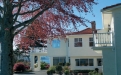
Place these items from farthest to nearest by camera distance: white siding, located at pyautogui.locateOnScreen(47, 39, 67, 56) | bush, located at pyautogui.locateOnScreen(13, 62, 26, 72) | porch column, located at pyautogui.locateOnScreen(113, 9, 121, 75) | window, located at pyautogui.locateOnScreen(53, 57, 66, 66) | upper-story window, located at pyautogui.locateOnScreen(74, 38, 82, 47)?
bush, located at pyautogui.locateOnScreen(13, 62, 26, 72) < window, located at pyautogui.locateOnScreen(53, 57, 66, 66) < white siding, located at pyautogui.locateOnScreen(47, 39, 67, 56) < upper-story window, located at pyautogui.locateOnScreen(74, 38, 82, 47) < porch column, located at pyautogui.locateOnScreen(113, 9, 121, 75)

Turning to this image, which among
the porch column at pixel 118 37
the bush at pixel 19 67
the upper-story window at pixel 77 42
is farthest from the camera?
the bush at pixel 19 67

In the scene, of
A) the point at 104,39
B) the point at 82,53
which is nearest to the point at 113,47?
the point at 104,39

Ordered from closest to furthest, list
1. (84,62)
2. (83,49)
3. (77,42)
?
1. (83,49)
2. (84,62)
3. (77,42)

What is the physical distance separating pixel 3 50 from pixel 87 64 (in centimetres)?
2795

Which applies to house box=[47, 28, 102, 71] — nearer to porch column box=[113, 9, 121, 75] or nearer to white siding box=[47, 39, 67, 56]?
white siding box=[47, 39, 67, 56]

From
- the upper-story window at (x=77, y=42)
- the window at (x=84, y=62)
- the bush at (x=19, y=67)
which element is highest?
the upper-story window at (x=77, y=42)

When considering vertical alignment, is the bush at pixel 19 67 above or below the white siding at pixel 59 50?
below

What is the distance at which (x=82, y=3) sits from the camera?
10938 millimetres

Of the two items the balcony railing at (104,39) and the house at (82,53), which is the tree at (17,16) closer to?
the balcony railing at (104,39)

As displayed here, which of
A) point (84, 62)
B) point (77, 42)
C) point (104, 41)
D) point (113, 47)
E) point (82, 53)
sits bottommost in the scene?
point (84, 62)

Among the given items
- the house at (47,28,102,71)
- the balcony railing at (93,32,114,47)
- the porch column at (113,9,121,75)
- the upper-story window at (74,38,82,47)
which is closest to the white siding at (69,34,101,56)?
the house at (47,28,102,71)

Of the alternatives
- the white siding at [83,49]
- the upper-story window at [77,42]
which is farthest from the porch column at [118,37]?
the upper-story window at [77,42]

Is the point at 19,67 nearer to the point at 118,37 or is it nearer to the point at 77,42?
the point at 77,42

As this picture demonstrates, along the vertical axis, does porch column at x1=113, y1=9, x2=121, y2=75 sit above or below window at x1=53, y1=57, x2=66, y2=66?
above
